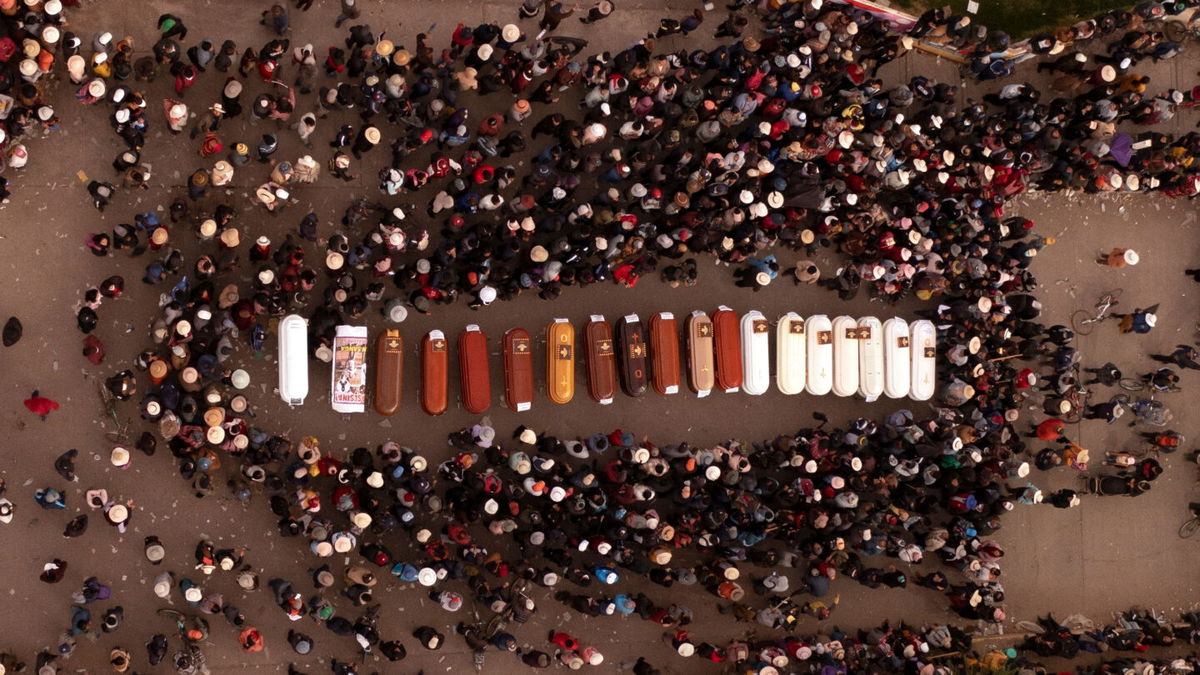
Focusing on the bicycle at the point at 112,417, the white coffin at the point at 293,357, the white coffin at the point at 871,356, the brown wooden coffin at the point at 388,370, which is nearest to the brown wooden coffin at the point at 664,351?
the white coffin at the point at 871,356

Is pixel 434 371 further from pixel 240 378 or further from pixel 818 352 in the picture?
pixel 818 352

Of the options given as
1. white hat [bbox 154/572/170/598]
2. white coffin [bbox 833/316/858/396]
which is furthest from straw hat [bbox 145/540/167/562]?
white coffin [bbox 833/316/858/396]

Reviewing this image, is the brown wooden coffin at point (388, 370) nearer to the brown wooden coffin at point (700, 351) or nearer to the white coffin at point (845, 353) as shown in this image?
the brown wooden coffin at point (700, 351)

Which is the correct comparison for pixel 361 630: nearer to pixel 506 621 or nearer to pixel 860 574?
pixel 506 621

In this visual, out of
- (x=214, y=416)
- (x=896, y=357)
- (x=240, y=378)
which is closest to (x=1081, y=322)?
(x=896, y=357)

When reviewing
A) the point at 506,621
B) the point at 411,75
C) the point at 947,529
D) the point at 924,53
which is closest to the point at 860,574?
the point at 947,529

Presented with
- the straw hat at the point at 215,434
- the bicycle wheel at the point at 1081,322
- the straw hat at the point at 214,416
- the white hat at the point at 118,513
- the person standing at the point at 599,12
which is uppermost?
the person standing at the point at 599,12

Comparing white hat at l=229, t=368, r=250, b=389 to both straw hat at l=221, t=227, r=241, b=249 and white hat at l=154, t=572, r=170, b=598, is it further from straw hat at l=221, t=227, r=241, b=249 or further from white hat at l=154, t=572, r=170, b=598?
white hat at l=154, t=572, r=170, b=598
